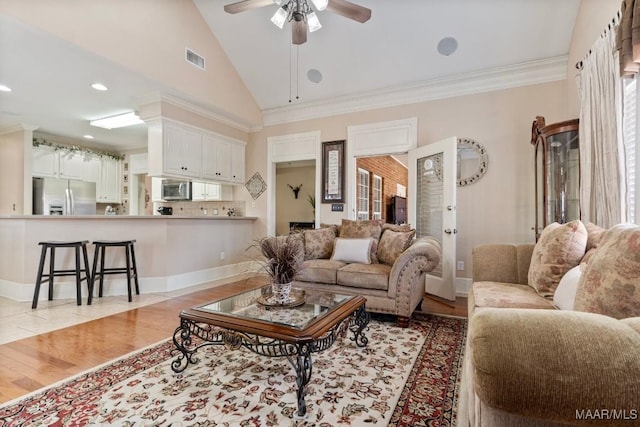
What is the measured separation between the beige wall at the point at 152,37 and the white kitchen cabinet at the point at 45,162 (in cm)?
346

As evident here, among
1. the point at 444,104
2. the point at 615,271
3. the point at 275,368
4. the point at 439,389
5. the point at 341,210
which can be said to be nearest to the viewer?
the point at 615,271

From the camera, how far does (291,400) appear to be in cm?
167

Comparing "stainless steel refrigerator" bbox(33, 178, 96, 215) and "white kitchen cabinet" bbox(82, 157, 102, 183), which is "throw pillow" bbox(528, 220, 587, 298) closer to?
"stainless steel refrigerator" bbox(33, 178, 96, 215)

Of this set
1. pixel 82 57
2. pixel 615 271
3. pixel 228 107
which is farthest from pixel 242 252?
pixel 615 271

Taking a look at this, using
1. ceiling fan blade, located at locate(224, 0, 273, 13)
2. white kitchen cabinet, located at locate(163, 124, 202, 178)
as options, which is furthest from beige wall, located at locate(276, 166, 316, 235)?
ceiling fan blade, located at locate(224, 0, 273, 13)

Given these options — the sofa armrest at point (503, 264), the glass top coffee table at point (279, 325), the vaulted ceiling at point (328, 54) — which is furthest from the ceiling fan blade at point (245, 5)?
the sofa armrest at point (503, 264)

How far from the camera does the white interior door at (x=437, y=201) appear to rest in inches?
142

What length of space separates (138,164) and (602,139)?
7.55 m

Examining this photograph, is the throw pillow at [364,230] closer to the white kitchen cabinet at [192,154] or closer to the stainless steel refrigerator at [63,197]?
the white kitchen cabinet at [192,154]

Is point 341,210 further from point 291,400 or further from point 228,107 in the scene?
point 291,400

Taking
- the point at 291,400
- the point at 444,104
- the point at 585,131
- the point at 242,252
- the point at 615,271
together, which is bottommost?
the point at 291,400

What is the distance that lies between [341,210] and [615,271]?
395 cm

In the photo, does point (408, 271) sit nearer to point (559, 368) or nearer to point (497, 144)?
point (559, 368)

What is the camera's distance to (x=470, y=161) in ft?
13.6
